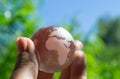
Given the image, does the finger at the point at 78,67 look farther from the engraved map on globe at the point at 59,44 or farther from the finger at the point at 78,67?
the engraved map on globe at the point at 59,44

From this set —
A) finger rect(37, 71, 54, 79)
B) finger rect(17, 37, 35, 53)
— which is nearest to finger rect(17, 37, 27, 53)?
finger rect(17, 37, 35, 53)

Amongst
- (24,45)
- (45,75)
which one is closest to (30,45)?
(24,45)

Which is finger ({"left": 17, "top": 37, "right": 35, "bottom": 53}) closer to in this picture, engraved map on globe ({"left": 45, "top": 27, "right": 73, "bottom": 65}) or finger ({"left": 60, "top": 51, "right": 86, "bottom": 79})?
engraved map on globe ({"left": 45, "top": 27, "right": 73, "bottom": 65})

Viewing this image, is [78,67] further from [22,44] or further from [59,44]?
[22,44]

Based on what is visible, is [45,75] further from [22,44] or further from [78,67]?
[22,44]

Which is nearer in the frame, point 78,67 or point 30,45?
point 30,45

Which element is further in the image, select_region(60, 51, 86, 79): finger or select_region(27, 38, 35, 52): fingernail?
select_region(60, 51, 86, 79): finger

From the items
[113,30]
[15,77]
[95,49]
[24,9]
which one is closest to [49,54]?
[15,77]

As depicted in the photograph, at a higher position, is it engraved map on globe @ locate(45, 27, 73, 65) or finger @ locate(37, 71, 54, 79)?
engraved map on globe @ locate(45, 27, 73, 65)
